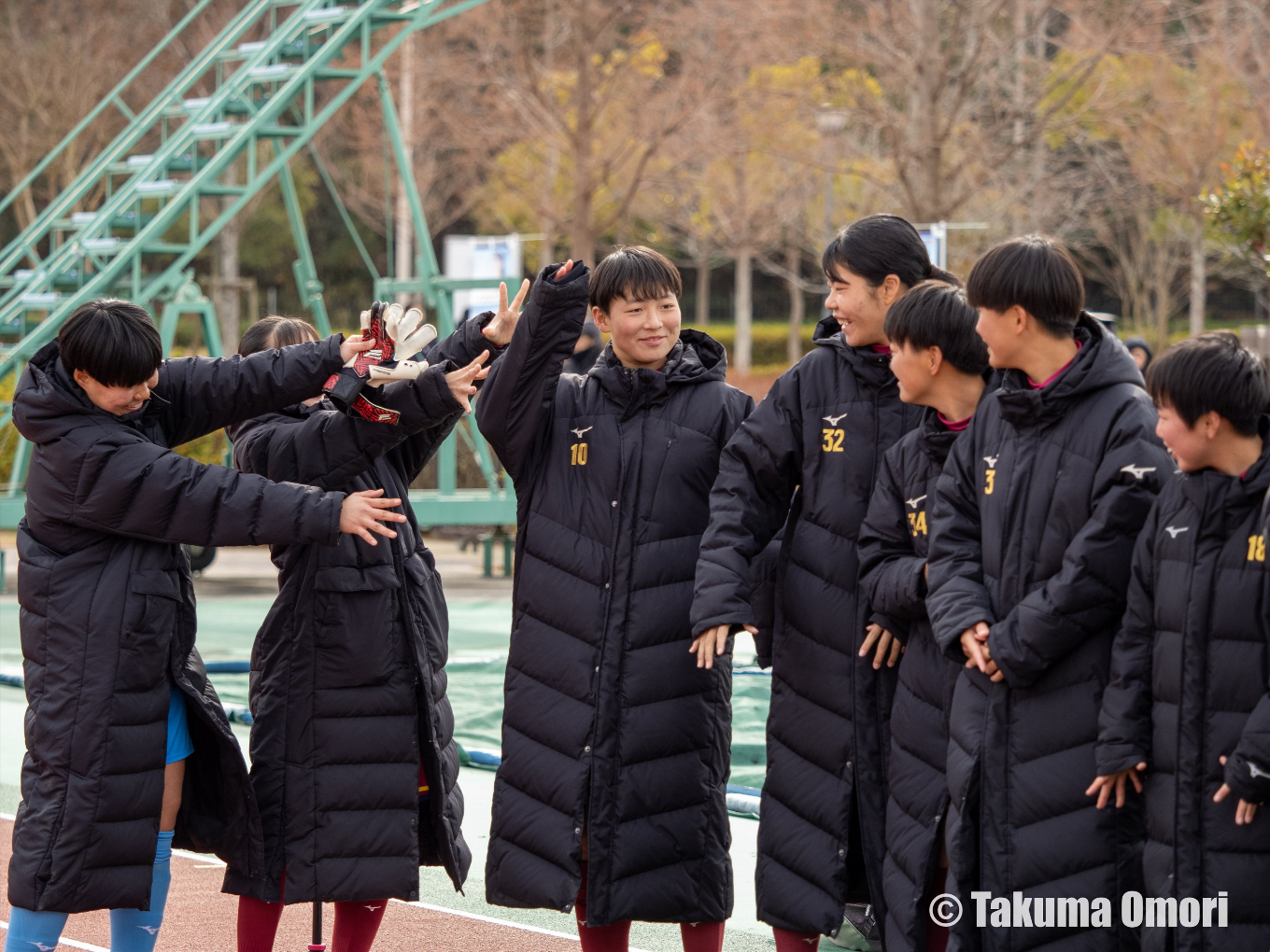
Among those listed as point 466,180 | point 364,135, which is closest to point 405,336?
point 364,135

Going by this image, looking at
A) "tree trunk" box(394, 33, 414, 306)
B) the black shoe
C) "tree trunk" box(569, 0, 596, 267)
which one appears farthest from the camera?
"tree trunk" box(394, 33, 414, 306)

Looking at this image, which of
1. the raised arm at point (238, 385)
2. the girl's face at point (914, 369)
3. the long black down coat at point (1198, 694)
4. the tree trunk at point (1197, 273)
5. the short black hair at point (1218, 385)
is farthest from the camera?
the tree trunk at point (1197, 273)

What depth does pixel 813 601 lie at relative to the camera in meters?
3.34

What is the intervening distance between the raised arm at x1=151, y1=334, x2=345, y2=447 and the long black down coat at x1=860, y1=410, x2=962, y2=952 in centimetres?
128

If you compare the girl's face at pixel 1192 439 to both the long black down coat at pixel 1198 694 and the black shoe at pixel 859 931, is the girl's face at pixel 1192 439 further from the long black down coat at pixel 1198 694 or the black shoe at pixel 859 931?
the black shoe at pixel 859 931

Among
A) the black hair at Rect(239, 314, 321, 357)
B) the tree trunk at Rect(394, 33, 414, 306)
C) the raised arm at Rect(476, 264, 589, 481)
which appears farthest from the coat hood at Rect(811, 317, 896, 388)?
the tree trunk at Rect(394, 33, 414, 306)

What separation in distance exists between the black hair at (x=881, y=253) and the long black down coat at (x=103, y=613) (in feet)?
4.07

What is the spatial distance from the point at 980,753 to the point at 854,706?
0.41 metres

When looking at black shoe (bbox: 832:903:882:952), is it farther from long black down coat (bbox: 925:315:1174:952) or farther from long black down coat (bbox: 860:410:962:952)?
long black down coat (bbox: 925:315:1174:952)

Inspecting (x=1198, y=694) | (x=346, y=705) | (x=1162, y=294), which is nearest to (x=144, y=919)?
(x=346, y=705)

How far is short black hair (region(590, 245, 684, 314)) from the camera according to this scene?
349 cm

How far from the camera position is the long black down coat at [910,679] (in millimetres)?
3039

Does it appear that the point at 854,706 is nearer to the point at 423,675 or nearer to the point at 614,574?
the point at 614,574
